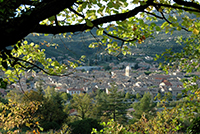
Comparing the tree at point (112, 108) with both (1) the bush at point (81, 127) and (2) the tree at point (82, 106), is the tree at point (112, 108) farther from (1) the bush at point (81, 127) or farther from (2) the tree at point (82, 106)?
(1) the bush at point (81, 127)

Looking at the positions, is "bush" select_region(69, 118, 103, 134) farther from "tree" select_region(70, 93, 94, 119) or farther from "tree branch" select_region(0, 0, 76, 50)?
"tree branch" select_region(0, 0, 76, 50)

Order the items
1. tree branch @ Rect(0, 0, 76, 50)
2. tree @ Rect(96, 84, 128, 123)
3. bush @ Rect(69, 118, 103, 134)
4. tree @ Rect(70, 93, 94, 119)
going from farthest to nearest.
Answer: tree @ Rect(96, 84, 128, 123), tree @ Rect(70, 93, 94, 119), bush @ Rect(69, 118, 103, 134), tree branch @ Rect(0, 0, 76, 50)

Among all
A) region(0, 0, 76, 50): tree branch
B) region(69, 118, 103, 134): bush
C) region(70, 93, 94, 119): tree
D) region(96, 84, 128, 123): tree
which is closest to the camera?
region(0, 0, 76, 50): tree branch

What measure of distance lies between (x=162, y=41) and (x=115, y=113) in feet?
318

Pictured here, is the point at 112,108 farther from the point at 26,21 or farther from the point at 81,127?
the point at 26,21

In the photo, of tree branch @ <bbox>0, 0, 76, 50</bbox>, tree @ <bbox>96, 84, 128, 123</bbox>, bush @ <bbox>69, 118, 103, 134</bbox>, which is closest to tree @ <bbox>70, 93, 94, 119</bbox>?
tree @ <bbox>96, 84, 128, 123</bbox>

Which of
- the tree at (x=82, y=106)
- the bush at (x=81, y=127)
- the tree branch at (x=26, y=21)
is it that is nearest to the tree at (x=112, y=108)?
the tree at (x=82, y=106)

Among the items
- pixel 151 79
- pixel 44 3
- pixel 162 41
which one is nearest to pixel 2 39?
pixel 44 3

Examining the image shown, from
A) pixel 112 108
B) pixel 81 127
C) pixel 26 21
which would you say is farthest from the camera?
pixel 112 108

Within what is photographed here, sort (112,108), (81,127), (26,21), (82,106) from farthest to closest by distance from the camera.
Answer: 1. (112,108)
2. (82,106)
3. (81,127)
4. (26,21)

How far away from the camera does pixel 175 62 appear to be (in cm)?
436

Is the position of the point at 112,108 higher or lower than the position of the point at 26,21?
lower

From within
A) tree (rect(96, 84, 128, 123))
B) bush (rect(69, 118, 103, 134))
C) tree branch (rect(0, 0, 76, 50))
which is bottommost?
tree (rect(96, 84, 128, 123))

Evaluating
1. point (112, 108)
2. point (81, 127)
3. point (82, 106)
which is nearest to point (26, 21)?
point (81, 127)
